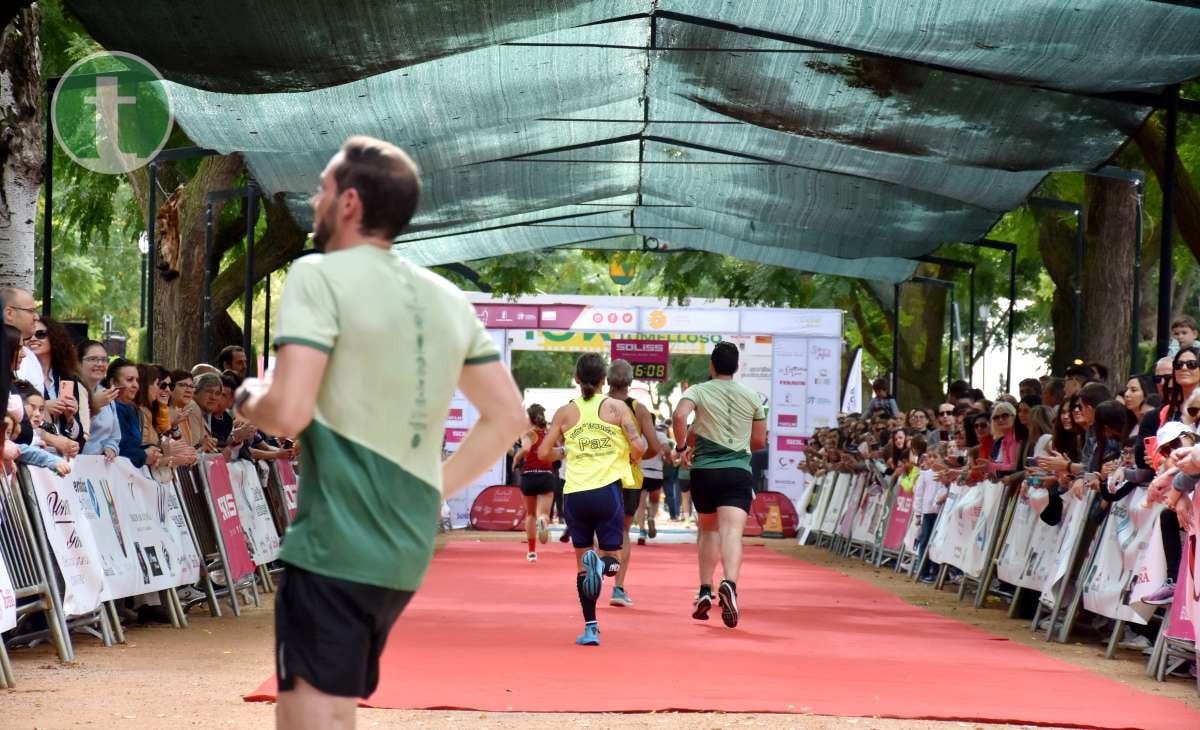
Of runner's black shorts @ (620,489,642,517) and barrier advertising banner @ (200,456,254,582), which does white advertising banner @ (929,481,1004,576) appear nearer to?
runner's black shorts @ (620,489,642,517)

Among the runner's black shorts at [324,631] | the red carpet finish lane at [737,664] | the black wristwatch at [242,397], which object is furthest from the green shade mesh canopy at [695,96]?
the runner's black shorts at [324,631]

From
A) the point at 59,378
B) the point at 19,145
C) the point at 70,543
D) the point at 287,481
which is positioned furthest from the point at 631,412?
the point at 287,481

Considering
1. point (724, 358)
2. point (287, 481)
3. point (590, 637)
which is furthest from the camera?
point (287, 481)

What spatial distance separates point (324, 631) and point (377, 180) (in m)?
1.02

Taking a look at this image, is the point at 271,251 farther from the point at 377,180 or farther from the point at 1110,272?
the point at 377,180

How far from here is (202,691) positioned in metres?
8.89

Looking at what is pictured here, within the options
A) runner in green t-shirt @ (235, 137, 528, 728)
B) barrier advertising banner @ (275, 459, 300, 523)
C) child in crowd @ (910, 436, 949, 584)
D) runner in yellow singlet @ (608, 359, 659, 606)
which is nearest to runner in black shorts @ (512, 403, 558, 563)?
barrier advertising banner @ (275, 459, 300, 523)

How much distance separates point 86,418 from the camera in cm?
1184

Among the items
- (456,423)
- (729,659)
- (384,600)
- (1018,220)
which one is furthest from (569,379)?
(384,600)

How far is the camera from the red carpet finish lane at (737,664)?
27.9ft

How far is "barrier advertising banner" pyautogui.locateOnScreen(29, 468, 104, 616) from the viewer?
10.0m

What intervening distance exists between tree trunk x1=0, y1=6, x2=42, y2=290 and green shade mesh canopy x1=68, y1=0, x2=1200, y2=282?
1111mm

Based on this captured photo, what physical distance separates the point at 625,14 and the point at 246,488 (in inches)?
206

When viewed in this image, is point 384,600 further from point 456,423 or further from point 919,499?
point 456,423
